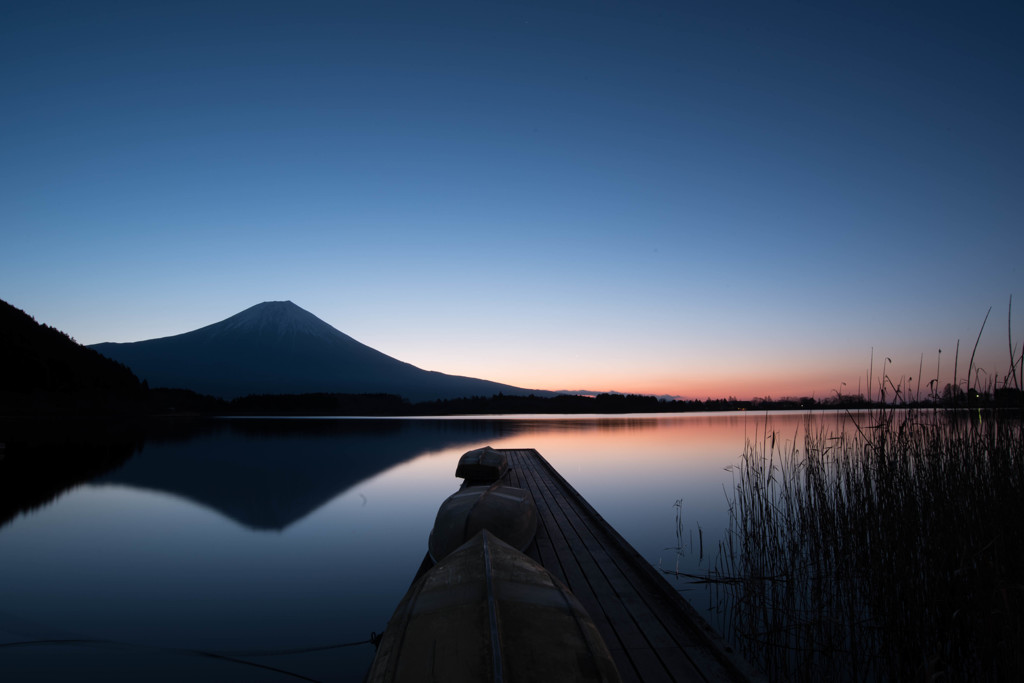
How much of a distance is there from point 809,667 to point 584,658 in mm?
2621

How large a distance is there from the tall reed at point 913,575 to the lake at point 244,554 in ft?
2.78

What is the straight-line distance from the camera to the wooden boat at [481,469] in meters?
10.8

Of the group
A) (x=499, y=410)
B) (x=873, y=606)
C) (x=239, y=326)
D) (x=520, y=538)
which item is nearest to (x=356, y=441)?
(x=520, y=538)

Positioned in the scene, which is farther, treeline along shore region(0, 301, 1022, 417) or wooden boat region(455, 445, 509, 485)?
treeline along shore region(0, 301, 1022, 417)

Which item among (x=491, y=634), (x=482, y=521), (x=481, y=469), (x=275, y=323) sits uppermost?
(x=275, y=323)

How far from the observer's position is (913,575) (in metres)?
4.50

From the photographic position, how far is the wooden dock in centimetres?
321

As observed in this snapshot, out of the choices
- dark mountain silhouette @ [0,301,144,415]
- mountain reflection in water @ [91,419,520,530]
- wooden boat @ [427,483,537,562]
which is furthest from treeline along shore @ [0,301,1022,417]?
wooden boat @ [427,483,537,562]

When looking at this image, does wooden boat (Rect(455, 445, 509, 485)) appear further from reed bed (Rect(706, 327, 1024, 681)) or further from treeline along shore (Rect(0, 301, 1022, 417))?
treeline along shore (Rect(0, 301, 1022, 417))

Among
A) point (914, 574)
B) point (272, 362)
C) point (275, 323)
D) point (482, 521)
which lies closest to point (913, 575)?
point (914, 574)

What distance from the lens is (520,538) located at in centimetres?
595

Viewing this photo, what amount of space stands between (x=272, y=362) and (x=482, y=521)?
129622mm

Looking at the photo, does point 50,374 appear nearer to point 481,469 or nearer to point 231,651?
point 481,469

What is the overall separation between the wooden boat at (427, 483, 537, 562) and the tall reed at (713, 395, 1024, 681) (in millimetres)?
2277
